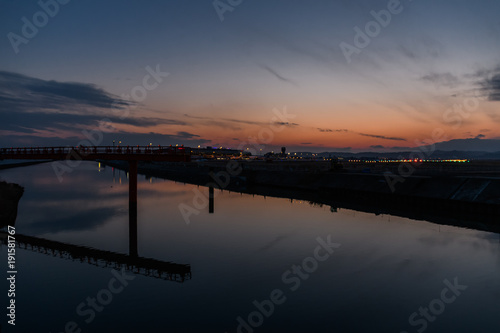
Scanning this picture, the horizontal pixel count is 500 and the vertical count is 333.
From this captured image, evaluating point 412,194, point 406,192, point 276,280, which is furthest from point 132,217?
point 406,192

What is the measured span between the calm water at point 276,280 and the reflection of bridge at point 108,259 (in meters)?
0.90

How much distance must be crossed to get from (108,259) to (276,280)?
1575 cm

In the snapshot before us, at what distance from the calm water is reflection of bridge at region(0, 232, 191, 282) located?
0.90m

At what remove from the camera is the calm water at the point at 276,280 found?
762 inches

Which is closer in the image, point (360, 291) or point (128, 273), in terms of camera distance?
point (360, 291)

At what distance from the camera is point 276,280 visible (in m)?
25.4

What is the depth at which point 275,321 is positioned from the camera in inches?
763

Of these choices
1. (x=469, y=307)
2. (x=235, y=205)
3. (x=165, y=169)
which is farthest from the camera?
(x=165, y=169)

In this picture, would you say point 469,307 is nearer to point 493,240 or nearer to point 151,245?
point 493,240

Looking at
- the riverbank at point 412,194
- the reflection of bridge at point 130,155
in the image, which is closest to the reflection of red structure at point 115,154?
the reflection of bridge at point 130,155

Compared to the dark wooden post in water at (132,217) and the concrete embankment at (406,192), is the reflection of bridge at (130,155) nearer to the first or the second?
the dark wooden post in water at (132,217)

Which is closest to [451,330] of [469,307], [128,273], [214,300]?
[469,307]

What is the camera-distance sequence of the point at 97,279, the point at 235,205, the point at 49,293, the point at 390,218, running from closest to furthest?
the point at 49,293, the point at 97,279, the point at 390,218, the point at 235,205

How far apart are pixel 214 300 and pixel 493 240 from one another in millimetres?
31218
